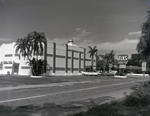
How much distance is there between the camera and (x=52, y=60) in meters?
51.4

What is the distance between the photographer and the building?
50406 mm

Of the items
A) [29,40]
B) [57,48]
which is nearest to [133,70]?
[57,48]

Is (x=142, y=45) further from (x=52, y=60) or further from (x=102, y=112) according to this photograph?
(x=52, y=60)

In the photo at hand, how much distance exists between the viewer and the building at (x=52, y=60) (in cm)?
5041

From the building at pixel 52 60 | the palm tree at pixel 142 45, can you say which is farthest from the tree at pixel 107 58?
the palm tree at pixel 142 45

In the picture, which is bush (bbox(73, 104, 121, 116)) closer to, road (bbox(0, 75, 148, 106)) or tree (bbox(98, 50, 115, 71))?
road (bbox(0, 75, 148, 106))

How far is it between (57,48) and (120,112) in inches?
1886

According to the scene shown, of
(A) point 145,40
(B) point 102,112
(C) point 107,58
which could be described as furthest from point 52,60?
(B) point 102,112

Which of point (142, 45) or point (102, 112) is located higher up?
point (142, 45)

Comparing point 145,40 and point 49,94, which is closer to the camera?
point 49,94

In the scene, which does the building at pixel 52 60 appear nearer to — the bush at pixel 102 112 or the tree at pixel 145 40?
the tree at pixel 145 40

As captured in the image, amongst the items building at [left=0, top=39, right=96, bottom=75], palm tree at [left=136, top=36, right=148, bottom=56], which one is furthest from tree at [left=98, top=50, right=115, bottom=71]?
palm tree at [left=136, top=36, right=148, bottom=56]

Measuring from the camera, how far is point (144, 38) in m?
15.8

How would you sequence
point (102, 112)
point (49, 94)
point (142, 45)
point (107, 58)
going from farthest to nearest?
point (107, 58) < point (142, 45) < point (49, 94) < point (102, 112)
